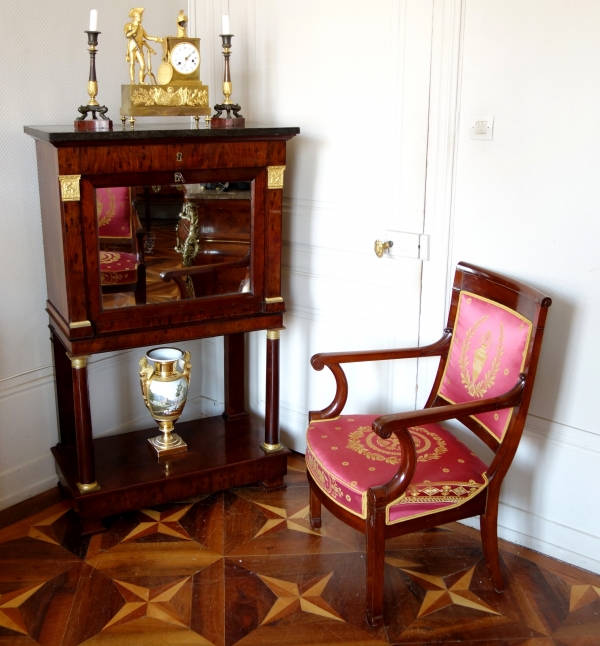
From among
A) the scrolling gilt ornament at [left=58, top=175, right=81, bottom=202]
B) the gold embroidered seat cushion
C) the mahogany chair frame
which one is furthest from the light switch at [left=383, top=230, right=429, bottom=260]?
the scrolling gilt ornament at [left=58, top=175, right=81, bottom=202]

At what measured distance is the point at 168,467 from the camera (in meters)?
2.89

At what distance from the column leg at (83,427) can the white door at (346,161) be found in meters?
1.00

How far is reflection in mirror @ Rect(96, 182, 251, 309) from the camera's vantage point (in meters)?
2.47

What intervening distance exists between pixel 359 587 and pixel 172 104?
1775 millimetres

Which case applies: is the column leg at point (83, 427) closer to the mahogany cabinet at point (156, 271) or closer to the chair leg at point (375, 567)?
the mahogany cabinet at point (156, 271)

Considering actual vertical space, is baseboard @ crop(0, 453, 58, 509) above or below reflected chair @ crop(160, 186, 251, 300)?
below

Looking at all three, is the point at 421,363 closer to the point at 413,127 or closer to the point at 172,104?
the point at 413,127

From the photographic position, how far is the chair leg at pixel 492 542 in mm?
2377

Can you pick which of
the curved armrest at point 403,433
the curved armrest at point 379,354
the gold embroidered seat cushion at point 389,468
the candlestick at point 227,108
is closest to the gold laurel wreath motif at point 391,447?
the gold embroidered seat cushion at point 389,468

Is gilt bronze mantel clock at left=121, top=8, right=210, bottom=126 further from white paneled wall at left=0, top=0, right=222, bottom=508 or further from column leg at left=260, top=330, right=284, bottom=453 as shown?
column leg at left=260, top=330, right=284, bottom=453

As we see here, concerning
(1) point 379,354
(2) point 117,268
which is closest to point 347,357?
(1) point 379,354

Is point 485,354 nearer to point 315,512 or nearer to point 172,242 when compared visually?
point 315,512

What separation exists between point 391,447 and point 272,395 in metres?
0.70

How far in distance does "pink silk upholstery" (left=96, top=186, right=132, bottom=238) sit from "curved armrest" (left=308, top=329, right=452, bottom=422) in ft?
2.58
